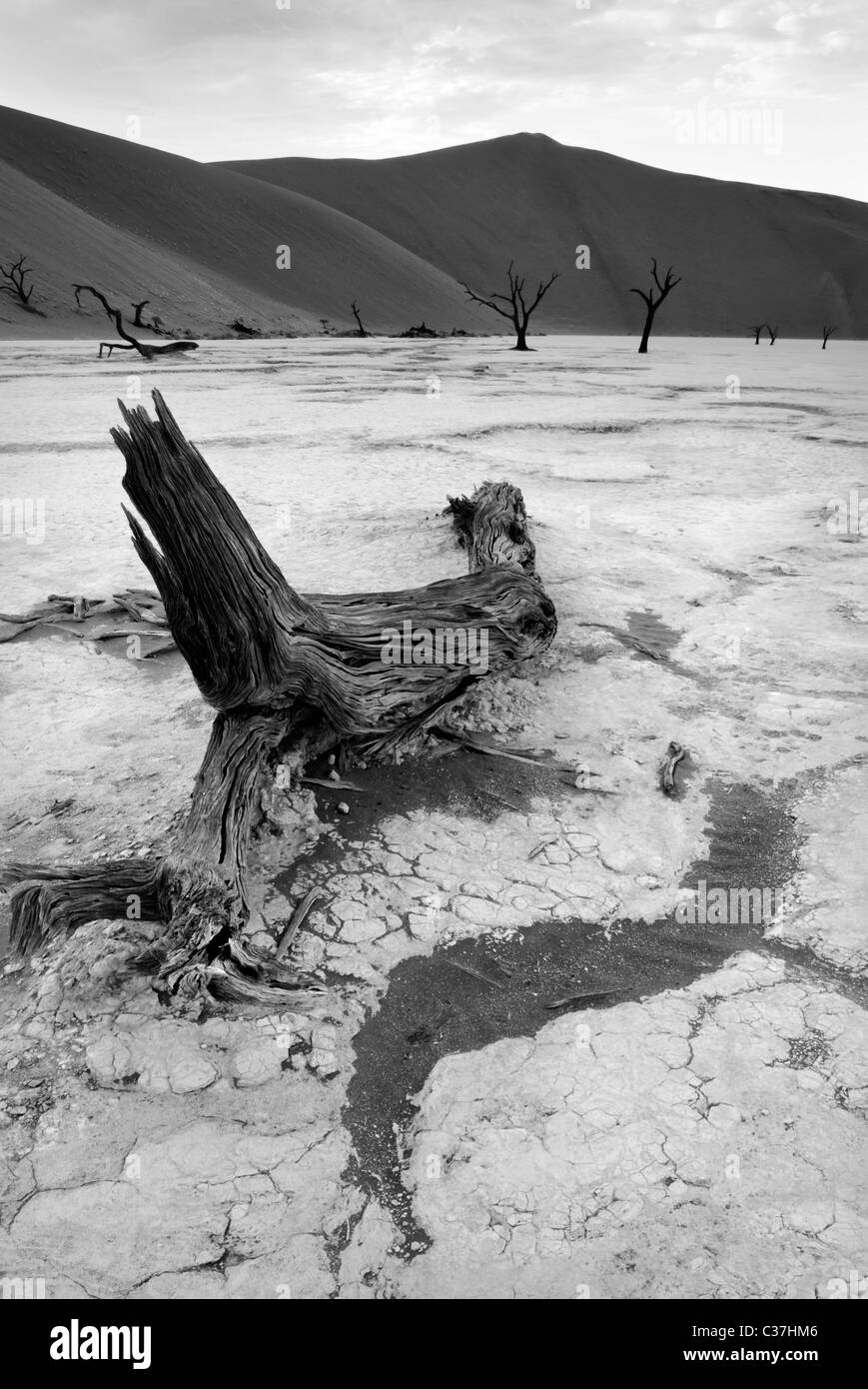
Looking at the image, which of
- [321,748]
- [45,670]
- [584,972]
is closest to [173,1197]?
[584,972]

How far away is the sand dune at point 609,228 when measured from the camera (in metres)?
89.1

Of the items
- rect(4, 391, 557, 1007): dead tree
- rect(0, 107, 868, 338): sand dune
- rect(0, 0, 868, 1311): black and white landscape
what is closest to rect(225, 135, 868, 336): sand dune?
rect(0, 107, 868, 338): sand dune

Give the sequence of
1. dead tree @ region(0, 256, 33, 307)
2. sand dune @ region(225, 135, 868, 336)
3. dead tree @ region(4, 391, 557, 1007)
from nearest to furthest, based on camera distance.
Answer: dead tree @ region(4, 391, 557, 1007) < dead tree @ region(0, 256, 33, 307) < sand dune @ region(225, 135, 868, 336)

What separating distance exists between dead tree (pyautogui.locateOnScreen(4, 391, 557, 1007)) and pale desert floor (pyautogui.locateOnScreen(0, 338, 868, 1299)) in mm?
130

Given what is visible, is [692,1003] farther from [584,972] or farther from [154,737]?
[154,737]

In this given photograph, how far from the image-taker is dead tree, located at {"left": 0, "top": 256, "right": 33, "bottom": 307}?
3678cm

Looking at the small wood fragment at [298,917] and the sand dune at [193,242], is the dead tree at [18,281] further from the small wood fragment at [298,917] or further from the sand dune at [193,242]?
the small wood fragment at [298,917]

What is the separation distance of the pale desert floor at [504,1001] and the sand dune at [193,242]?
132 feet

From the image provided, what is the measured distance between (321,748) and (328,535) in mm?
3319

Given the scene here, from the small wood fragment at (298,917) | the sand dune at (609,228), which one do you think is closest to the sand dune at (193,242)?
the sand dune at (609,228)

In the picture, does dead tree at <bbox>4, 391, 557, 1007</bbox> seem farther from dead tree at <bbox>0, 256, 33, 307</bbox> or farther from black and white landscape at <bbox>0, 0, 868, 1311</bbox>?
dead tree at <bbox>0, 256, 33, 307</bbox>

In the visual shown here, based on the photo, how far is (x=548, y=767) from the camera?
378 cm

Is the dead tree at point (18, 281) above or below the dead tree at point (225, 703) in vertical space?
above

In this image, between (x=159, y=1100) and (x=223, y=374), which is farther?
(x=223, y=374)
